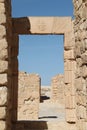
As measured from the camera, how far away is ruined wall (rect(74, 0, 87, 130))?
19.0 feet

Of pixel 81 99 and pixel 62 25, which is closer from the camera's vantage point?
pixel 81 99

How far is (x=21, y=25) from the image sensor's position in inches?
410

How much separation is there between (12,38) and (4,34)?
345 centimetres

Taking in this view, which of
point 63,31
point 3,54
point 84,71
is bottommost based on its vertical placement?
point 84,71


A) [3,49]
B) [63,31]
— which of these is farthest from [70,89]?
[3,49]

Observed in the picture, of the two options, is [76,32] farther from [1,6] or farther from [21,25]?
[21,25]

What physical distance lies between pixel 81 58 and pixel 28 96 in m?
12.1

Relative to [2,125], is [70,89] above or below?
above

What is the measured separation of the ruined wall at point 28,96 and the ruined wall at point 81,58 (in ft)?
35.2

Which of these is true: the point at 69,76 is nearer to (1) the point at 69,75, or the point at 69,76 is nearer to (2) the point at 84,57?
(1) the point at 69,75

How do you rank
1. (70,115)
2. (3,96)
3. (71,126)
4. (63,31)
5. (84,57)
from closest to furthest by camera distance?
(84,57) < (3,96) < (71,126) < (70,115) < (63,31)

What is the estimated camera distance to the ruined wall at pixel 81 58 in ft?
19.0

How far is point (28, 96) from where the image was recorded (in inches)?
707

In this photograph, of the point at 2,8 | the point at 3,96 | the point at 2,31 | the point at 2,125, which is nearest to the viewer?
the point at 2,125
